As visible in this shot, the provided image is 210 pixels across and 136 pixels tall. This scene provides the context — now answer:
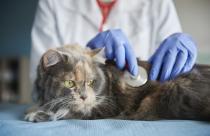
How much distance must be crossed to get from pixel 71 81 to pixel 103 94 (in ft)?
0.36

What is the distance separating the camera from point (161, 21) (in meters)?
1.44

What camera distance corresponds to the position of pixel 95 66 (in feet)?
3.41

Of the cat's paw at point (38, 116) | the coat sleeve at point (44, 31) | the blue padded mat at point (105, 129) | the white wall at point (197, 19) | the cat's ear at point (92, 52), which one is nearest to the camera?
the blue padded mat at point (105, 129)

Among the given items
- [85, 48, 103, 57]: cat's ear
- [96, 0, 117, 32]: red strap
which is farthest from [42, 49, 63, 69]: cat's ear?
[96, 0, 117, 32]: red strap

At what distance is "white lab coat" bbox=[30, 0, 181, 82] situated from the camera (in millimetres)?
1415

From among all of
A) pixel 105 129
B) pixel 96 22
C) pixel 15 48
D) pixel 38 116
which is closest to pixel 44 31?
pixel 96 22

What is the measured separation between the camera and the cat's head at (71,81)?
3.16 feet

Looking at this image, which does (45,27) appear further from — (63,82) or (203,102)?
(203,102)

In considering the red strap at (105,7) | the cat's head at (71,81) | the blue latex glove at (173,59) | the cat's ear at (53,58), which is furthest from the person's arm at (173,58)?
the red strap at (105,7)

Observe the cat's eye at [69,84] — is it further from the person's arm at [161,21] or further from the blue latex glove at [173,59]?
the person's arm at [161,21]

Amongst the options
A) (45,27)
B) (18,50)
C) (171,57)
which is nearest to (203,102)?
(171,57)

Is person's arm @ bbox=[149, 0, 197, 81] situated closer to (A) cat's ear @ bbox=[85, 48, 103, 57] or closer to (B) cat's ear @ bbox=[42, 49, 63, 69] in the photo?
(A) cat's ear @ bbox=[85, 48, 103, 57]

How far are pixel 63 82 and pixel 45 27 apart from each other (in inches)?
20.7

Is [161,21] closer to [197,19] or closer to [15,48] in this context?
[197,19]
